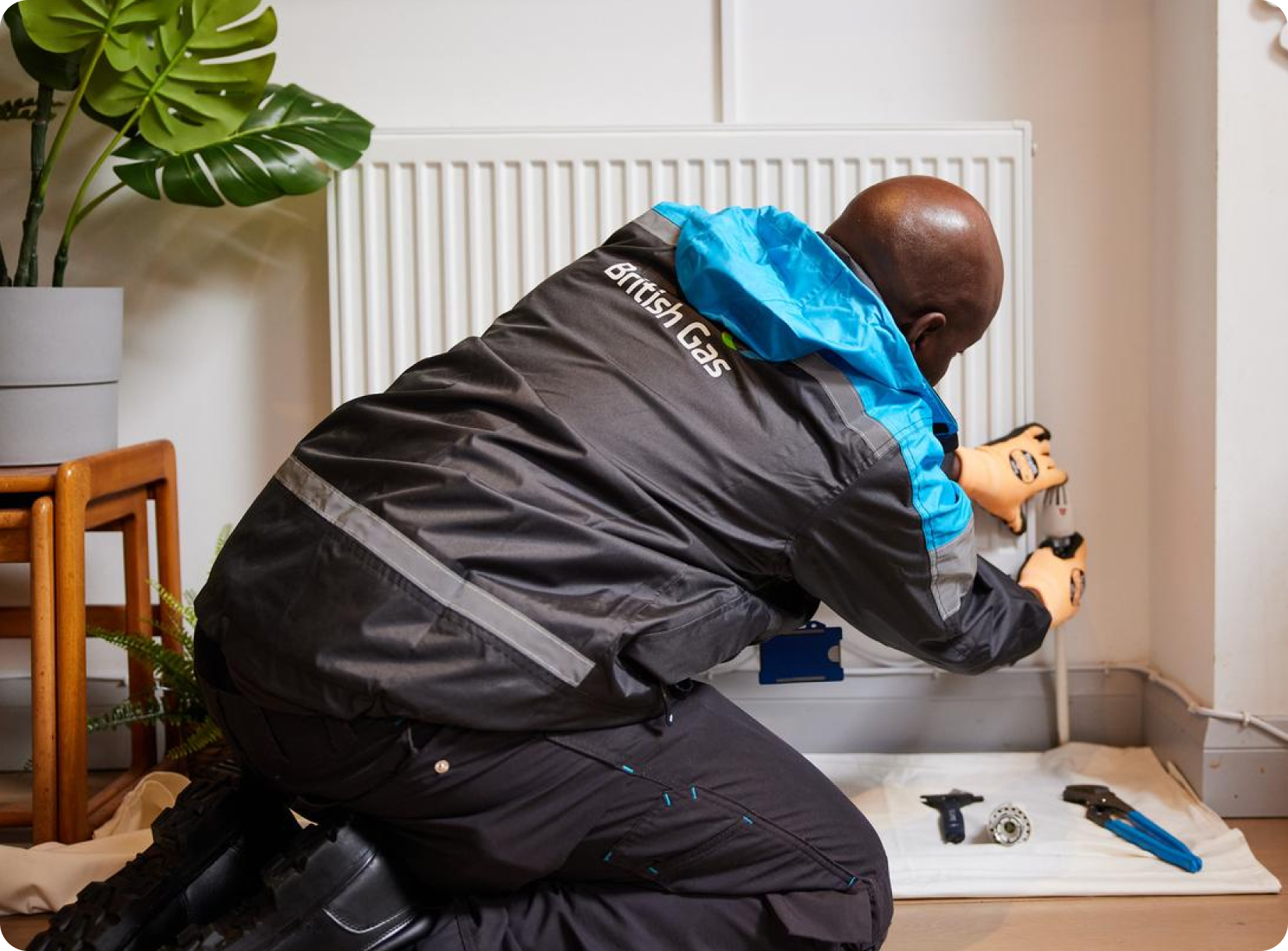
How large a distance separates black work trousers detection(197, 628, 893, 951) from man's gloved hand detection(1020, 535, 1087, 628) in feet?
1.95

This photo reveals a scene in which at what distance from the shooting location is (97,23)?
5.62 ft

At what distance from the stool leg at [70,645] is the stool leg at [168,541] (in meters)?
0.25

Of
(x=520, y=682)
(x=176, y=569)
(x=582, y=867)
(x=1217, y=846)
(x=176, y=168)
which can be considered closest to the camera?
(x=520, y=682)

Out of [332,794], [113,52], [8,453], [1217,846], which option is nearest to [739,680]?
[1217,846]

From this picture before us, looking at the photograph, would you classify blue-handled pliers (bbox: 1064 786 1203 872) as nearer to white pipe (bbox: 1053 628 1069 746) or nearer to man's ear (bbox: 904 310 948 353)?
white pipe (bbox: 1053 628 1069 746)

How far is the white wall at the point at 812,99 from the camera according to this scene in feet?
6.68

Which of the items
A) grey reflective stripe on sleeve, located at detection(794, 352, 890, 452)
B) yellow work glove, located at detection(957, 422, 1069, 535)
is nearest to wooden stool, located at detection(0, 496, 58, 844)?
grey reflective stripe on sleeve, located at detection(794, 352, 890, 452)

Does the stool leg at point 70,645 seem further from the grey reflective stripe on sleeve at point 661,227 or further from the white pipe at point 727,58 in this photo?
the white pipe at point 727,58

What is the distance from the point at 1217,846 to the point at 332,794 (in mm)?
1184

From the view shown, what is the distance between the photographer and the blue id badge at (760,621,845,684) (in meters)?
1.71

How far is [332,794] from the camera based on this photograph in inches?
47.1

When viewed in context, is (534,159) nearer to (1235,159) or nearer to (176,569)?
(176,569)

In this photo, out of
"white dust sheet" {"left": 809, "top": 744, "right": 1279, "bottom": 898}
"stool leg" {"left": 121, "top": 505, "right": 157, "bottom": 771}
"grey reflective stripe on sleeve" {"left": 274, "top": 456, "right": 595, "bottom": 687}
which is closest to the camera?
"grey reflective stripe on sleeve" {"left": 274, "top": 456, "right": 595, "bottom": 687}

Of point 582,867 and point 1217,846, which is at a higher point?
point 582,867
